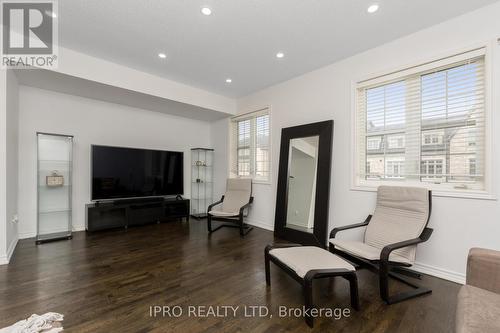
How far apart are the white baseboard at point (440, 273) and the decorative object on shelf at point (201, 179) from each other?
13.8ft

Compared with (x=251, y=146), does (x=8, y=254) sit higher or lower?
lower

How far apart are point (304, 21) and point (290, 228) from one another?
294 cm

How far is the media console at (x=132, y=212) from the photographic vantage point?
394cm

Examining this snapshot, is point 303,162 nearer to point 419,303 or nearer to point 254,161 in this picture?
point 254,161

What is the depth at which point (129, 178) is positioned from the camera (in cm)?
435

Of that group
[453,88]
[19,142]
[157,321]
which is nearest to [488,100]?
[453,88]

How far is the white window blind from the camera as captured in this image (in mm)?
2318

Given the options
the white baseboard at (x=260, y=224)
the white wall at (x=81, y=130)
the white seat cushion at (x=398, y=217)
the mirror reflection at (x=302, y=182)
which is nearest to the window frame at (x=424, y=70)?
the white seat cushion at (x=398, y=217)

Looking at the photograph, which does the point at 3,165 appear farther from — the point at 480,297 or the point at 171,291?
the point at 480,297

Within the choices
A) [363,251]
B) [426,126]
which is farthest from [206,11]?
[363,251]

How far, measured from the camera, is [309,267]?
1.82 metres

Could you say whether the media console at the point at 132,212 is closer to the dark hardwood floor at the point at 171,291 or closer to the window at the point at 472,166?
the dark hardwood floor at the point at 171,291

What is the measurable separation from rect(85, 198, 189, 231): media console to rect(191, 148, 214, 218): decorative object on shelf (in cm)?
56

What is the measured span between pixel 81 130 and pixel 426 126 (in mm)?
5407
